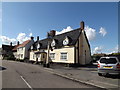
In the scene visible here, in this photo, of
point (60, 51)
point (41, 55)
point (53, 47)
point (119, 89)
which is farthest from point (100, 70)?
point (41, 55)

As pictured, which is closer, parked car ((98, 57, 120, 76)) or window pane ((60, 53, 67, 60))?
parked car ((98, 57, 120, 76))

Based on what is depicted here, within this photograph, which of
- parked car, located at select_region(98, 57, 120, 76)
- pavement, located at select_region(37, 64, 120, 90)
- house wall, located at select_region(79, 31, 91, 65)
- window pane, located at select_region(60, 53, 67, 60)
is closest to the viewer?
pavement, located at select_region(37, 64, 120, 90)

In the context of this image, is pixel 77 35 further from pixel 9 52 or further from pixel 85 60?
pixel 9 52

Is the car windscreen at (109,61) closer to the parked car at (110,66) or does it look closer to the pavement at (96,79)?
the parked car at (110,66)

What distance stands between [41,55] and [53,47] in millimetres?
5604

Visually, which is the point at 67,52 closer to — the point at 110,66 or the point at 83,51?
the point at 83,51

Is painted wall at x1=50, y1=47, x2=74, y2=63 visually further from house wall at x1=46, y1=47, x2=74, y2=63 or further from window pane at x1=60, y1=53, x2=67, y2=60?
window pane at x1=60, y1=53, x2=67, y2=60

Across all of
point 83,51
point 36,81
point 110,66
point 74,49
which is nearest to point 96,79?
point 110,66

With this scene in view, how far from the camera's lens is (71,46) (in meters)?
23.6

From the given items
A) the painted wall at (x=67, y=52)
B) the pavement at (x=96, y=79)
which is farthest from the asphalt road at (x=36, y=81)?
the painted wall at (x=67, y=52)

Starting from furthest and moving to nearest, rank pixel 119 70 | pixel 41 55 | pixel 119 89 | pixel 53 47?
pixel 41 55 → pixel 53 47 → pixel 119 70 → pixel 119 89

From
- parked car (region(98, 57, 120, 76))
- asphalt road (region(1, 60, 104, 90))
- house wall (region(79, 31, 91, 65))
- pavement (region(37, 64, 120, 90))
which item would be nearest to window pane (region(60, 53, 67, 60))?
house wall (region(79, 31, 91, 65))

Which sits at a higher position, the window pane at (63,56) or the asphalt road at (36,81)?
the window pane at (63,56)

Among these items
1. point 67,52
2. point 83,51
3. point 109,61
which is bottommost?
point 109,61
